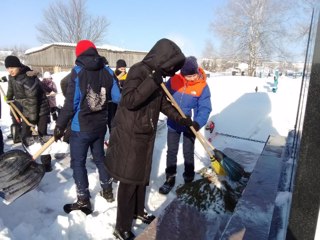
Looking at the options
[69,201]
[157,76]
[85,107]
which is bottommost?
[69,201]

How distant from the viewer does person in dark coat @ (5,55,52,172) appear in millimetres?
4340

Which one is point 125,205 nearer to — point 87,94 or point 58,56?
point 87,94

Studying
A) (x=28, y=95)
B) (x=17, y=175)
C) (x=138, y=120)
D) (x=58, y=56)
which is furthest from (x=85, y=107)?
(x=58, y=56)

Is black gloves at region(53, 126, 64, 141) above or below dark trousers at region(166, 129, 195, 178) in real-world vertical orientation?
above

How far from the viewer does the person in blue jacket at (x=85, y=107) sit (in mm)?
2920

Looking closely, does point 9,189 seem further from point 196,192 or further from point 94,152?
point 196,192

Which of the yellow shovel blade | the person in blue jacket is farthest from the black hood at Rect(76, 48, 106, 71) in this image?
the yellow shovel blade

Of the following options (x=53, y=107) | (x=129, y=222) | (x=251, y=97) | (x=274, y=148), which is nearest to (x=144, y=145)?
(x=129, y=222)

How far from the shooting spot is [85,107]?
299 centimetres

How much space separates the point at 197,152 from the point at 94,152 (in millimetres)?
2543

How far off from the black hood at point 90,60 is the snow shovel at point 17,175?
3.76 feet

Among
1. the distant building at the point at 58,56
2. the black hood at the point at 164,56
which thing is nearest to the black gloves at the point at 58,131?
the black hood at the point at 164,56

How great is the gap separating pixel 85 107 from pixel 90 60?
477mm

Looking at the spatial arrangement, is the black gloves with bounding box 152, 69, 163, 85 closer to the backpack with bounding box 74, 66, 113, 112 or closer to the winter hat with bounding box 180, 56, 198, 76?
the backpack with bounding box 74, 66, 113, 112
